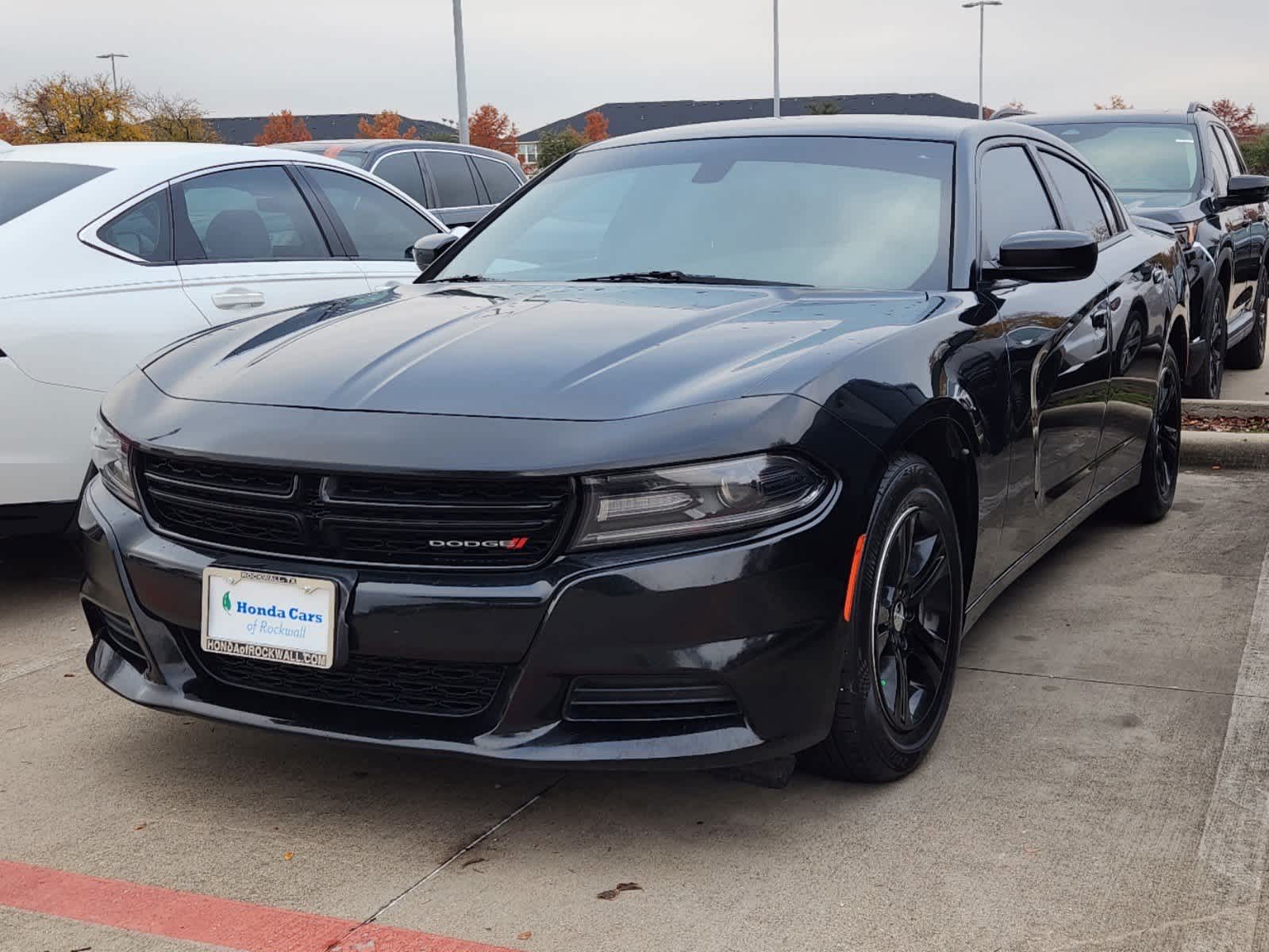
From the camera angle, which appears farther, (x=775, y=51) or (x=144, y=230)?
(x=775, y=51)

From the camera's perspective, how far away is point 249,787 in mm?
3400

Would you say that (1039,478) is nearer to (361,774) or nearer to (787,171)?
(787,171)

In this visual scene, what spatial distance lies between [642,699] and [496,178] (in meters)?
9.98

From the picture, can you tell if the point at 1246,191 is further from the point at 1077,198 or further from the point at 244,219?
the point at 244,219

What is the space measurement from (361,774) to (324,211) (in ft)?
10.8

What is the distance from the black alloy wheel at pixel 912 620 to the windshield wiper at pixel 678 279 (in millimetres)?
829

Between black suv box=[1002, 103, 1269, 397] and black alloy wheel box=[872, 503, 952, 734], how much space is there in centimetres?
535

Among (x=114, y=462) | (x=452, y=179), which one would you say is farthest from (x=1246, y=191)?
(x=114, y=462)

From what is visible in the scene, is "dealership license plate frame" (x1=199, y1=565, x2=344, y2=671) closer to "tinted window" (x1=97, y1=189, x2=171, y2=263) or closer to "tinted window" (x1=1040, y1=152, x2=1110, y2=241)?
"tinted window" (x1=97, y1=189, x2=171, y2=263)

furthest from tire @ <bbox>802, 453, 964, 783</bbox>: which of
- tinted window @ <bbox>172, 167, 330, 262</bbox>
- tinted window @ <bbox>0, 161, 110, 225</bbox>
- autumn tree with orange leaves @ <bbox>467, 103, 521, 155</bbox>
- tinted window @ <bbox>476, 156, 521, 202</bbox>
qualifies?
autumn tree with orange leaves @ <bbox>467, 103, 521, 155</bbox>

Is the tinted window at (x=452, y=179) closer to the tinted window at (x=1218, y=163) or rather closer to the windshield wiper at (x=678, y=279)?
the tinted window at (x=1218, y=163)

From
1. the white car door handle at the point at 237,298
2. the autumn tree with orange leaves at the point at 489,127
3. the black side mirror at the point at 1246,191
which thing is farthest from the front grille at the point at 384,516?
the autumn tree with orange leaves at the point at 489,127

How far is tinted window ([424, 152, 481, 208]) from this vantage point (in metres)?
11.6

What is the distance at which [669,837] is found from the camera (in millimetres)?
3119
